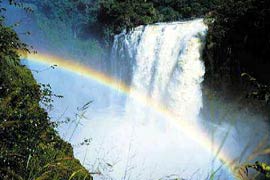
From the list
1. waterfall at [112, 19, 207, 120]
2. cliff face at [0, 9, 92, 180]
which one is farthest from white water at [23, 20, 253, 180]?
cliff face at [0, 9, 92, 180]

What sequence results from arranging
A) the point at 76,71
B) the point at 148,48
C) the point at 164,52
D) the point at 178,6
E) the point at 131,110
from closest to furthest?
the point at 164,52 → the point at 148,48 → the point at 131,110 → the point at 178,6 → the point at 76,71

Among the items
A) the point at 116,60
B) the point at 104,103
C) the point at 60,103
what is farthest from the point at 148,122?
the point at 60,103

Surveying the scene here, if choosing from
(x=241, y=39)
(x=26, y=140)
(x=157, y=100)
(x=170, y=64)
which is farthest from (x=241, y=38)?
(x=26, y=140)

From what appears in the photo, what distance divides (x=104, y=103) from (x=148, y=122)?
32.2 feet

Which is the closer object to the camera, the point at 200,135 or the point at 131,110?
the point at 200,135

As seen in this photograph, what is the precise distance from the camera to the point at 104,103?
111 ft

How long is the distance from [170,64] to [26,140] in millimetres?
18526

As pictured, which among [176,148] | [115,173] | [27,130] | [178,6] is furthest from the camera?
[178,6]

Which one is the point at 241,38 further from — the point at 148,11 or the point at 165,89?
the point at 148,11

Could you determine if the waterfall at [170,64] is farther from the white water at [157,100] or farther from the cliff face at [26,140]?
the cliff face at [26,140]

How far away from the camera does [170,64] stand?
2161 cm

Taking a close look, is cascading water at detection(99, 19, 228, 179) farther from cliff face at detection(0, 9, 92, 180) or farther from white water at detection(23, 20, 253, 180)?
cliff face at detection(0, 9, 92, 180)

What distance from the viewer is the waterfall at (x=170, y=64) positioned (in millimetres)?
20000

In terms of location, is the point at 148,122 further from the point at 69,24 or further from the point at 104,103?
the point at 69,24
